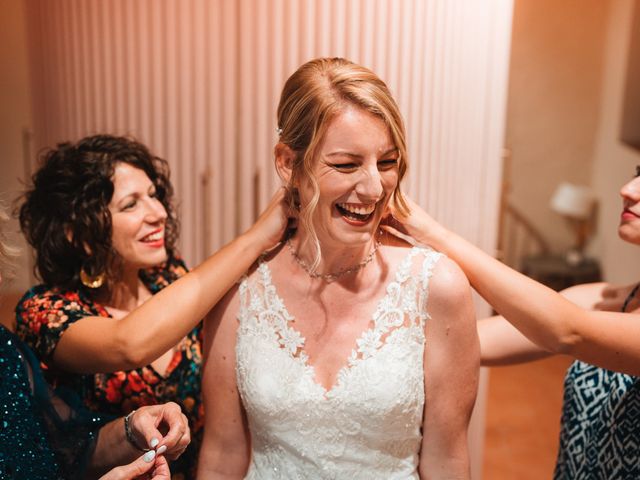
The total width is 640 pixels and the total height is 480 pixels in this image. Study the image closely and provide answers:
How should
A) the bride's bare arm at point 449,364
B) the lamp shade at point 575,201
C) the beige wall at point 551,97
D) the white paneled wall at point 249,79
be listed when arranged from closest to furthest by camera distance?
1. the bride's bare arm at point 449,364
2. the white paneled wall at point 249,79
3. the beige wall at point 551,97
4. the lamp shade at point 575,201

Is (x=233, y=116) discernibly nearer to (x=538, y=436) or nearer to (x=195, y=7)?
(x=195, y=7)

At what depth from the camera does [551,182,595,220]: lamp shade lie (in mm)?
6289

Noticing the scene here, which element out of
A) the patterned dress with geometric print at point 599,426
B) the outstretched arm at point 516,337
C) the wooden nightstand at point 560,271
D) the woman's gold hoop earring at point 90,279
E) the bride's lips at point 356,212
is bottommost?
the wooden nightstand at point 560,271

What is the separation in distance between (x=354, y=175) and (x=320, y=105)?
0.17m

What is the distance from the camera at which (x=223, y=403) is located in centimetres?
182

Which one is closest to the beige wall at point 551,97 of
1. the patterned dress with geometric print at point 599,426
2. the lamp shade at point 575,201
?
the lamp shade at point 575,201

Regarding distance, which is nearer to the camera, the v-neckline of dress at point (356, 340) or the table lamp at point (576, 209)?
the v-neckline of dress at point (356, 340)

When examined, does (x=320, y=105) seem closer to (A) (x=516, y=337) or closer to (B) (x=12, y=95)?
(A) (x=516, y=337)

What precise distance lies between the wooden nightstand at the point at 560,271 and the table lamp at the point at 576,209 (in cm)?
7

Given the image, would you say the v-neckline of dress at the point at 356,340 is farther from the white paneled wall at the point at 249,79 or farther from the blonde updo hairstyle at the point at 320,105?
the white paneled wall at the point at 249,79

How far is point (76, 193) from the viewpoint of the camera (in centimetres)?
206

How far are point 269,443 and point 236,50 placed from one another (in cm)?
156

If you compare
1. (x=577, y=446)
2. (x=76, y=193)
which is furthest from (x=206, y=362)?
(x=577, y=446)

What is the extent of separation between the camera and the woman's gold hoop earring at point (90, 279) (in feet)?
6.86
